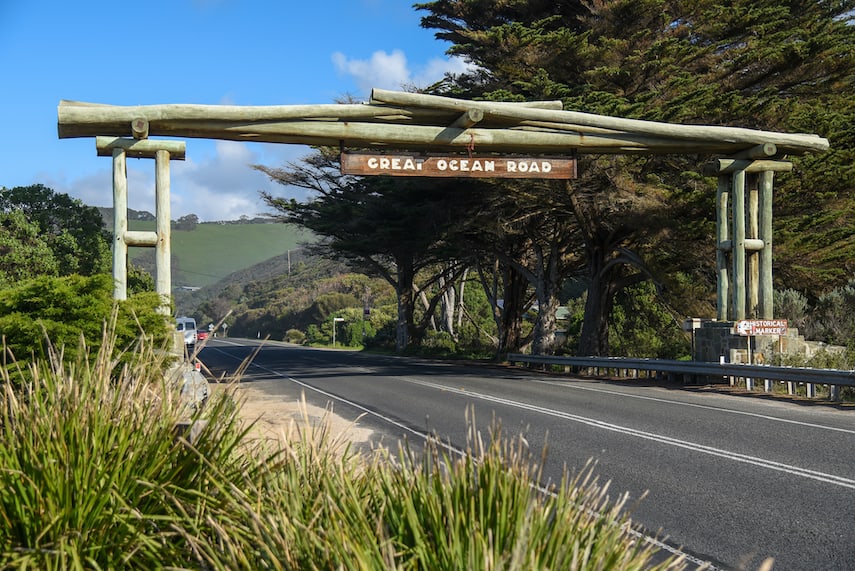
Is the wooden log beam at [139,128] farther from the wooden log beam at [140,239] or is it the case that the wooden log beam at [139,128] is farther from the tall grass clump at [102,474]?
the tall grass clump at [102,474]

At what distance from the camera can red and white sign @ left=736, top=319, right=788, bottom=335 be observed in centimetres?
1806

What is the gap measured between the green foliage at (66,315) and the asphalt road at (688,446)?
307cm

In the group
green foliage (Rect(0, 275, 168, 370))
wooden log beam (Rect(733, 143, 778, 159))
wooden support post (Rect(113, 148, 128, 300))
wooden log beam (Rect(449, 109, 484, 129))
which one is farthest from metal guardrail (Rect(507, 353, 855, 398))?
wooden support post (Rect(113, 148, 128, 300))

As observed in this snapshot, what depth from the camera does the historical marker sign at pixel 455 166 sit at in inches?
558

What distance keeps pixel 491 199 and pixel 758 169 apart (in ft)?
30.4

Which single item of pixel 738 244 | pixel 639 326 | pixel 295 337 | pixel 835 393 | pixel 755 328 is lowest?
pixel 295 337

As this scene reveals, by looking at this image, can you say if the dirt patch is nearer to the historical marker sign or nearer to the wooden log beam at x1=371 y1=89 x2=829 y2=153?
the historical marker sign

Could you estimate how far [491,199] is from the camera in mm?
25781

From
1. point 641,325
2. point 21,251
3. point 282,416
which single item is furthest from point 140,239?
point 641,325

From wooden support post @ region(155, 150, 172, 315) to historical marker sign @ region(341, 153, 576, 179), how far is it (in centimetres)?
294

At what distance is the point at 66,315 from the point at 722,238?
14.5 m

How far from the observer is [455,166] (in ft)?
48.1

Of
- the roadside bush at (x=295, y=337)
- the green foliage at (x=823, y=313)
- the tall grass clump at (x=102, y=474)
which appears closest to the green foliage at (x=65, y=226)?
the green foliage at (x=823, y=313)

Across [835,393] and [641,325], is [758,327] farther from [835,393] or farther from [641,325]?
[641,325]
